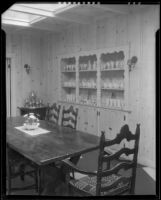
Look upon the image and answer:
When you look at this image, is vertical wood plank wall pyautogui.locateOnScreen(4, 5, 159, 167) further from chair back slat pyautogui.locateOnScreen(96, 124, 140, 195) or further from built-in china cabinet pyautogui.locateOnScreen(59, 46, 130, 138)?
chair back slat pyautogui.locateOnScreen(96, 124, 140, 195)

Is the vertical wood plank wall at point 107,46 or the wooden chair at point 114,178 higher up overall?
the vertical wood plank wall at point 107,46

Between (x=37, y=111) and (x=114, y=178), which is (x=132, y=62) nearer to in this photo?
(x=114, y=178)

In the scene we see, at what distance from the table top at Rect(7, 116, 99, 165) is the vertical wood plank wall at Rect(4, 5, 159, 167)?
45.4 inches

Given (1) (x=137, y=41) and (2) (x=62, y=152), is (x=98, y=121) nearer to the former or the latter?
(1) (x=137, y=41)

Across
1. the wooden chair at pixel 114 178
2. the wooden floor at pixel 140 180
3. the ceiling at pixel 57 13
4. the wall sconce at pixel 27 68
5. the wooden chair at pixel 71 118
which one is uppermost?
the ceiling at pixel 57 13

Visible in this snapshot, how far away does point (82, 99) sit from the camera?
13.4ft

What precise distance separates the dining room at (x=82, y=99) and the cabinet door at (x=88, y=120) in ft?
0.06

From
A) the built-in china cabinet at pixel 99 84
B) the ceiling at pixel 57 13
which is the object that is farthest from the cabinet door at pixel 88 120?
the ceiling at pixel 57 13

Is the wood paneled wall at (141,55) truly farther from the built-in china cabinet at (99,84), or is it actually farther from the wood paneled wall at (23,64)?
the wood paneled wall at (23,64)

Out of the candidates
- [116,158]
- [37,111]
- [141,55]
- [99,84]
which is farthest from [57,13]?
[116,158]

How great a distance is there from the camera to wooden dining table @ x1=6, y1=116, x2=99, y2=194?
173cm

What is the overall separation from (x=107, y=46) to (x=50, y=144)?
2143 millimetres

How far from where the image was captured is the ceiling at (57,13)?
312cm
